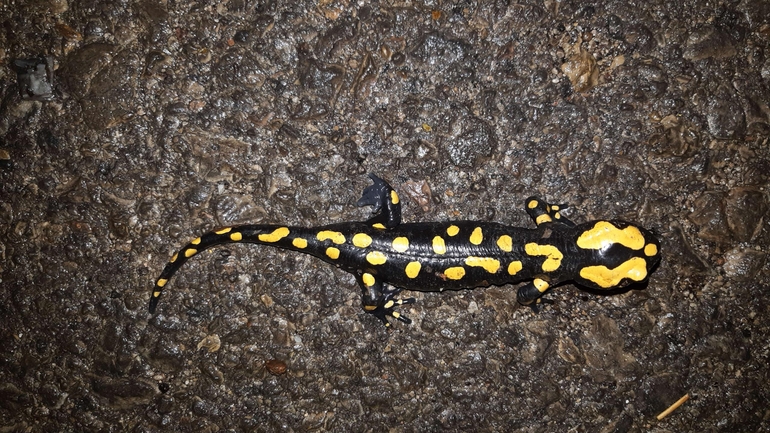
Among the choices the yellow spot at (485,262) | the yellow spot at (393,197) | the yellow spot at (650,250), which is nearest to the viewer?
the yellow spot at (650,250)

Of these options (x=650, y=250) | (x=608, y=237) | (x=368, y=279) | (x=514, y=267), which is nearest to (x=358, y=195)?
(x=368, y=279)

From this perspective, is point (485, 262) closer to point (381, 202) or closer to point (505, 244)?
point (505, 244)

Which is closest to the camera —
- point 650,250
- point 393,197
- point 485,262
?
point 650,250

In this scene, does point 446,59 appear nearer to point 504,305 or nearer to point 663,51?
point 663,51

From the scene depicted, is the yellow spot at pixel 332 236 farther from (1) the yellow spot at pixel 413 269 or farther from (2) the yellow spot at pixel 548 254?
(2) the yellow spot at pixel 548 254

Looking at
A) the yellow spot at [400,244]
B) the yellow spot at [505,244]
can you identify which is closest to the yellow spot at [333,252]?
the yellow spot at [400,244]

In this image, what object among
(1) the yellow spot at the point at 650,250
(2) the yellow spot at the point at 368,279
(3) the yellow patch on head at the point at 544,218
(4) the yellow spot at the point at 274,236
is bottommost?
(2) the yellow spot at the point at 368,279
